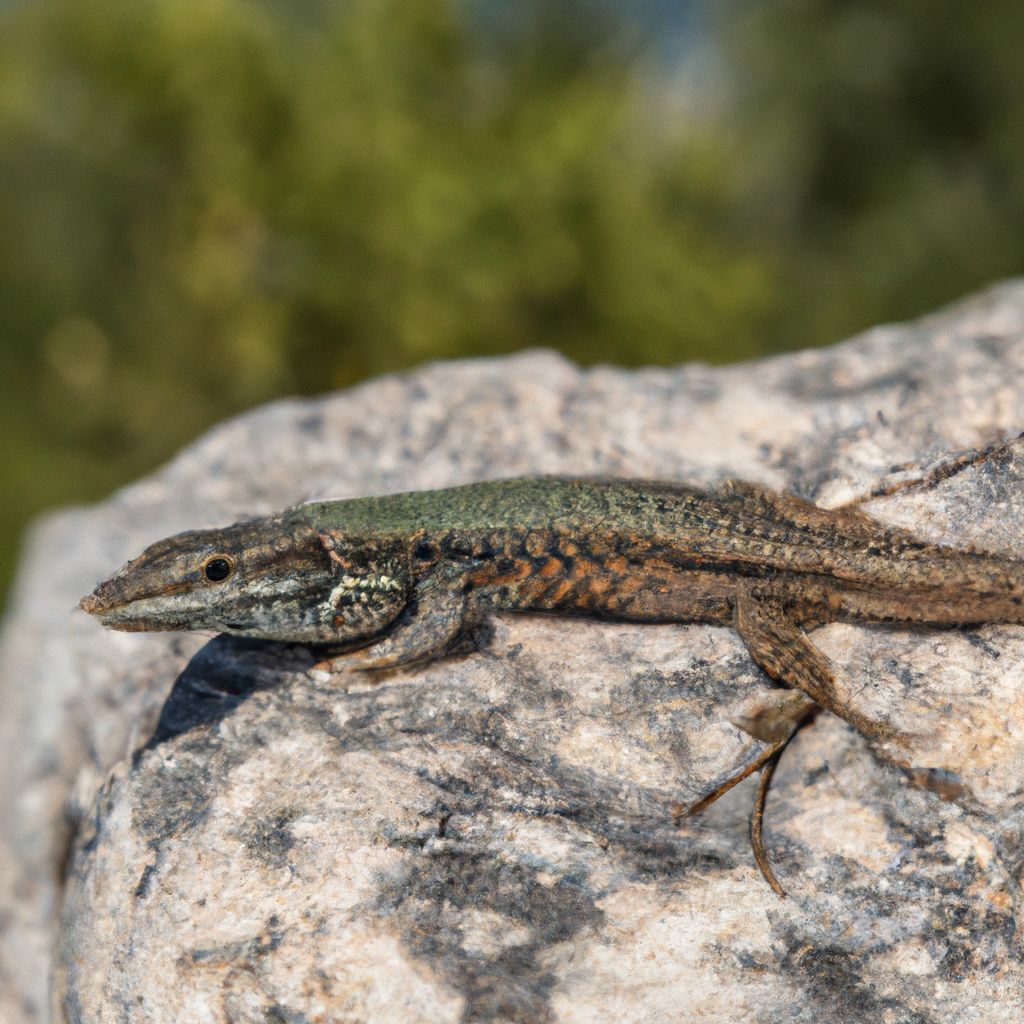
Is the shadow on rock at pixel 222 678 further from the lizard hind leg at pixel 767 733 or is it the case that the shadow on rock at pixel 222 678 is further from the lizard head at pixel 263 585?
the lizard hind leg at pixel 767 733

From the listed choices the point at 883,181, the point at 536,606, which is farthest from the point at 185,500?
the point at 883,181

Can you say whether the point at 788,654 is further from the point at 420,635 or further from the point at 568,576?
the point at 420,635

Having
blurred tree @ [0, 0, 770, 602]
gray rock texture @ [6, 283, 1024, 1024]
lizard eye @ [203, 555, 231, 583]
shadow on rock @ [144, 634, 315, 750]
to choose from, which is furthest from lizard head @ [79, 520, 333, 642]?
blurred tree @ [0, 0, 770, 602]

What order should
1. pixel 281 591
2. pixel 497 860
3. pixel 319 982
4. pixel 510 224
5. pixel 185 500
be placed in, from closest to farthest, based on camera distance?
pixel 319 982 < pixel 497 860 < pixel 281 591 < pixel 185 500 < pixel 510 224

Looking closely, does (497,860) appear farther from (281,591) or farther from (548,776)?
(281,591)

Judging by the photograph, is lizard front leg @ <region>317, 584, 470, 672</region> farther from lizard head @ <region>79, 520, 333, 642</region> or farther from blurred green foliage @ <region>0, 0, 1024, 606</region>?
blurred green foliage @ <region>0, 0, 1024, 606</region>
